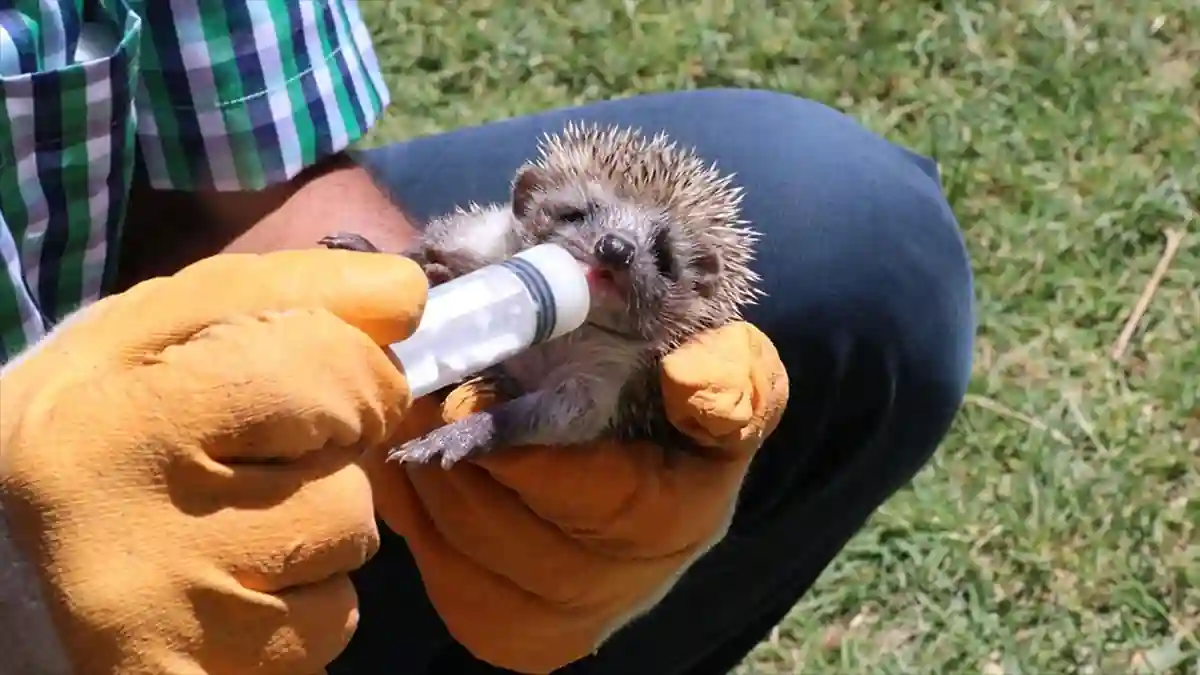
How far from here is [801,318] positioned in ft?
4.97

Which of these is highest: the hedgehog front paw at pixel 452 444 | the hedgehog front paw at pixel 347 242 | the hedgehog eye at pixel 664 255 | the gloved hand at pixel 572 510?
the hedgehog eye at pixel 664 255

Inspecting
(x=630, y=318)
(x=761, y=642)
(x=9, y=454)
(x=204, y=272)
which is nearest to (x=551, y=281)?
(x=630, y=318)

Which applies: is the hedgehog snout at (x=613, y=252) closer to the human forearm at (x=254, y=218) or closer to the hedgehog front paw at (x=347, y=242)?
the hedgehog front paw at (x=347, y=242)

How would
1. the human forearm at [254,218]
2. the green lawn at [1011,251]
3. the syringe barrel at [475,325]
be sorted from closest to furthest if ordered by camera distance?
the syringe barrel at [475,325] < the human forearm at [254,218] < the green lawn at [1011,251]

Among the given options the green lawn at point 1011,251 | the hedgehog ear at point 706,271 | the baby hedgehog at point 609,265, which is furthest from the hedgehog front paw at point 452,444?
the green lawn at point 1011,251

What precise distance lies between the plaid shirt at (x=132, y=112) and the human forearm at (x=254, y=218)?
1.8 inches

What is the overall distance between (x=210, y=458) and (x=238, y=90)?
653 mm

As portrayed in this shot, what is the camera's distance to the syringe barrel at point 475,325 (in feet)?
3.45

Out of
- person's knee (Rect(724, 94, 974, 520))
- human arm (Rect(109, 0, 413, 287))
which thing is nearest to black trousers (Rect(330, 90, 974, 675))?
person's knee (Rect(724, 94, 974, 520))

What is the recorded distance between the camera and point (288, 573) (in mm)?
904

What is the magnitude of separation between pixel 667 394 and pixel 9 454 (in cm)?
57

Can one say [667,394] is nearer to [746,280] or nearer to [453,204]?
[746,280]

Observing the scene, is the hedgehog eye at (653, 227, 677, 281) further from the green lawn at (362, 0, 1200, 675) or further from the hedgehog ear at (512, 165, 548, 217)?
the green lawn at (362, 0, 1200, 675)

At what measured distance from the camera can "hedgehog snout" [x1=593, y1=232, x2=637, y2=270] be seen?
1188 mm
